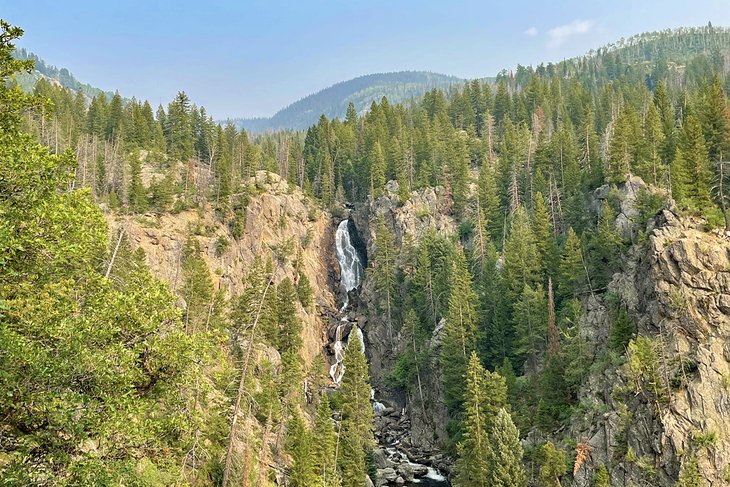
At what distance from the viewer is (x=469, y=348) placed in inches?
2474

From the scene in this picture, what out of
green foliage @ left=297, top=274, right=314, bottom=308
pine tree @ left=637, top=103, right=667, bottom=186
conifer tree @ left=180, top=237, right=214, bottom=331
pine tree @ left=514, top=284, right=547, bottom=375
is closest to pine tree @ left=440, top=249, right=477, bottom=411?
pine tree @ left=514, top=284, right=547, bottom=375

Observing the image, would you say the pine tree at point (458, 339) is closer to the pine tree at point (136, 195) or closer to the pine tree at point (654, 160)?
the pine tree at point (654, 160)

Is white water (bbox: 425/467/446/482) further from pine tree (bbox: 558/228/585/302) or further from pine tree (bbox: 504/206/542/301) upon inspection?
pine tree (bbox: 558/228/585/302)

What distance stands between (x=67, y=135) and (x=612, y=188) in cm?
9319

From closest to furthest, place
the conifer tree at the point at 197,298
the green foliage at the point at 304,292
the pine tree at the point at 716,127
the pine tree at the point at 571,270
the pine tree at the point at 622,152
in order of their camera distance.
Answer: the conifer tree at the point at 197,298
the pine tree at the point at 571,270
the pine tree at the point at 716,127
the pine tree at the point at 622,152
the green foliage at the point at 304,292

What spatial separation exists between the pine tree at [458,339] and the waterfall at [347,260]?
32970mm

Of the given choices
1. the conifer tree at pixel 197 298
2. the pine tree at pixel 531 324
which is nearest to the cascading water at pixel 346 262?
the conifer tree at pixel 197 298

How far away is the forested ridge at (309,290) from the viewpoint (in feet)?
38.9

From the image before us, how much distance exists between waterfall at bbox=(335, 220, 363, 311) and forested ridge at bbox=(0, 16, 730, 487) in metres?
5.41

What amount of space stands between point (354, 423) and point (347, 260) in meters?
50.6

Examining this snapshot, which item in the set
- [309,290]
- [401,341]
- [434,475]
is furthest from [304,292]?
[434,475]

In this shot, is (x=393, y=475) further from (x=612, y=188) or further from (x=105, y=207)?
(x=105, y=207)

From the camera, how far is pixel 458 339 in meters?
62.5

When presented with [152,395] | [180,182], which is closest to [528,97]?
[180,182]
